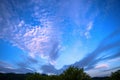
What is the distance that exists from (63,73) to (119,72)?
2166 cm

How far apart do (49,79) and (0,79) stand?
13543 cm

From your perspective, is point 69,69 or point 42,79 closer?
point 69,69

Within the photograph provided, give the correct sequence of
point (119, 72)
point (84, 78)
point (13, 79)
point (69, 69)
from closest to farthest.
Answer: point (84, 78), point (69, 69), point (119, 72), point (13, 79)

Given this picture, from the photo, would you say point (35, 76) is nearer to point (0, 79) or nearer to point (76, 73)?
point (76, 73)

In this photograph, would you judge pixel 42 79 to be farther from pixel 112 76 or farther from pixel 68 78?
pixel 112 76

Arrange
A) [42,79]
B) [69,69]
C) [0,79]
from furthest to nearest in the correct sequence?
[0,79]
[42,79]
[69,69]

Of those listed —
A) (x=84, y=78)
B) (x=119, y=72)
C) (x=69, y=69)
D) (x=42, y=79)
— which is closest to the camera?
(x=84, y=78)

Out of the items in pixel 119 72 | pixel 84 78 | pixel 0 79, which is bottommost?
pixel 84 78

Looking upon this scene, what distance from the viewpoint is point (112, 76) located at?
2172 inches

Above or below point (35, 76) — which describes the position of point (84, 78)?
below

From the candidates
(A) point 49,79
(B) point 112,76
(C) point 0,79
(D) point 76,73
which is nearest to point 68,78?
(D) point 76,73

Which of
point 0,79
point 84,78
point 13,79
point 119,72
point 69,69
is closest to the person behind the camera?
point 84,78

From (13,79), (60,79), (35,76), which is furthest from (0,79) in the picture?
(60,79)

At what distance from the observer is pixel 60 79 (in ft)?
168
